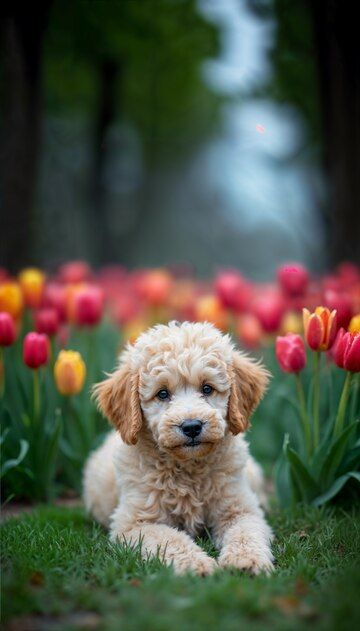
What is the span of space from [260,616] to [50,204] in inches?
617

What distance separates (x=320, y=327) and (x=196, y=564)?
1.65m

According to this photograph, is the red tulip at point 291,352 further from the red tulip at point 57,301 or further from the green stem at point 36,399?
the red tulip at point 57,301

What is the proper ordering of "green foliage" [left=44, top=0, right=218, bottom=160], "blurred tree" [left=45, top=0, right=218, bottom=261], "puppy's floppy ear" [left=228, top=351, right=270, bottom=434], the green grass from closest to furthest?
the green grass < "puppy's floppy ear" [left=228, top=351, right=270, bottom=434] < "green foliage" [left=44, top=0, right=218, bottom=160] < "blurred tree" [left=45, top=0, right=218, bottom=261]

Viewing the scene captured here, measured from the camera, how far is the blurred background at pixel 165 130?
8.74m

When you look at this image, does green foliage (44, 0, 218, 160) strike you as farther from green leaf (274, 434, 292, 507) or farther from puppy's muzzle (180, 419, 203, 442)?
puppy's muzzle (180, 419, 203, 442)

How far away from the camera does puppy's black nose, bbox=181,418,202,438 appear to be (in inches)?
146

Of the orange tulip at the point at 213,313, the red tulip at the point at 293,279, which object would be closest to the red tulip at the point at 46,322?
the orange tulip at the point at 213,313

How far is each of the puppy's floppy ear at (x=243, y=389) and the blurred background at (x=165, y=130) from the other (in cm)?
193

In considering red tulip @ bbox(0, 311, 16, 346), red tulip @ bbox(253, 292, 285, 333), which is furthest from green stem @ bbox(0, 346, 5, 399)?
red tulip @ bbox(253, 292, 285, 333)

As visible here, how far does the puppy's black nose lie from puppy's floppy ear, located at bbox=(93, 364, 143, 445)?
16.1 inches

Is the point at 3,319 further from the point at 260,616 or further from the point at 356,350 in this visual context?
the point at 260,616

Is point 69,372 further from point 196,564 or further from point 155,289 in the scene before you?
point 155,289

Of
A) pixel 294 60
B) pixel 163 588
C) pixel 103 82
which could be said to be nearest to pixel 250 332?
pixel 163 588

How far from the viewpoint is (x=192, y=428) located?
3723 mm
